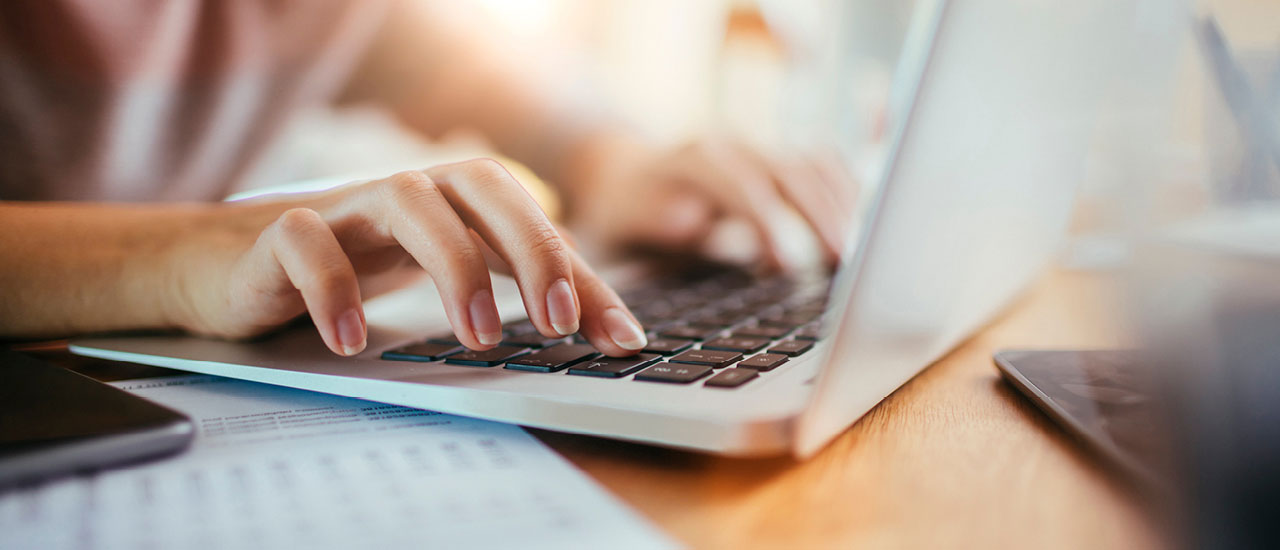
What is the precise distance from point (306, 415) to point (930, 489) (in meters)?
0.26

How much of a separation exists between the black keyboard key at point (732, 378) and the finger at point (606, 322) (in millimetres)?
56

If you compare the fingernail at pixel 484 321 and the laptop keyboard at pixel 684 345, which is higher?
the fingernail at pixel 484 321

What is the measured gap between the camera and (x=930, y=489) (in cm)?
25

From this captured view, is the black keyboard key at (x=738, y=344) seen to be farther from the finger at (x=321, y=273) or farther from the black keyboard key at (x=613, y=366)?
the finger at (x=321, y=273)

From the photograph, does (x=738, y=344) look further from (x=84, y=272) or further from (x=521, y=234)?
(x=84, y=272)

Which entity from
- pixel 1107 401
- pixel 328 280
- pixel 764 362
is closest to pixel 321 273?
pixel 328 280

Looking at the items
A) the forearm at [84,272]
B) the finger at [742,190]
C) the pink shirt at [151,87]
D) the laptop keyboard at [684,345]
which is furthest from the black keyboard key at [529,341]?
the pink shirt at [151,87]

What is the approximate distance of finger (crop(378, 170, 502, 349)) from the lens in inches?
13.4

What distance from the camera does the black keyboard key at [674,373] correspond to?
0.29m

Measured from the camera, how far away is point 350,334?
0.34 meters

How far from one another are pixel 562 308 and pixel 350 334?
101 millimetres

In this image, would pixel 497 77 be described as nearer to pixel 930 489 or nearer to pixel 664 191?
pixel 664 191

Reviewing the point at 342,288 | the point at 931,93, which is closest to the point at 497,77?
the point at 342,288

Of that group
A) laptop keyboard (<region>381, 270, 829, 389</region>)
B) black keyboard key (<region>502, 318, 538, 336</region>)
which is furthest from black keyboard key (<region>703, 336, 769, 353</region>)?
black keyboard key (<region>502, 318, 538, 336</region>)
